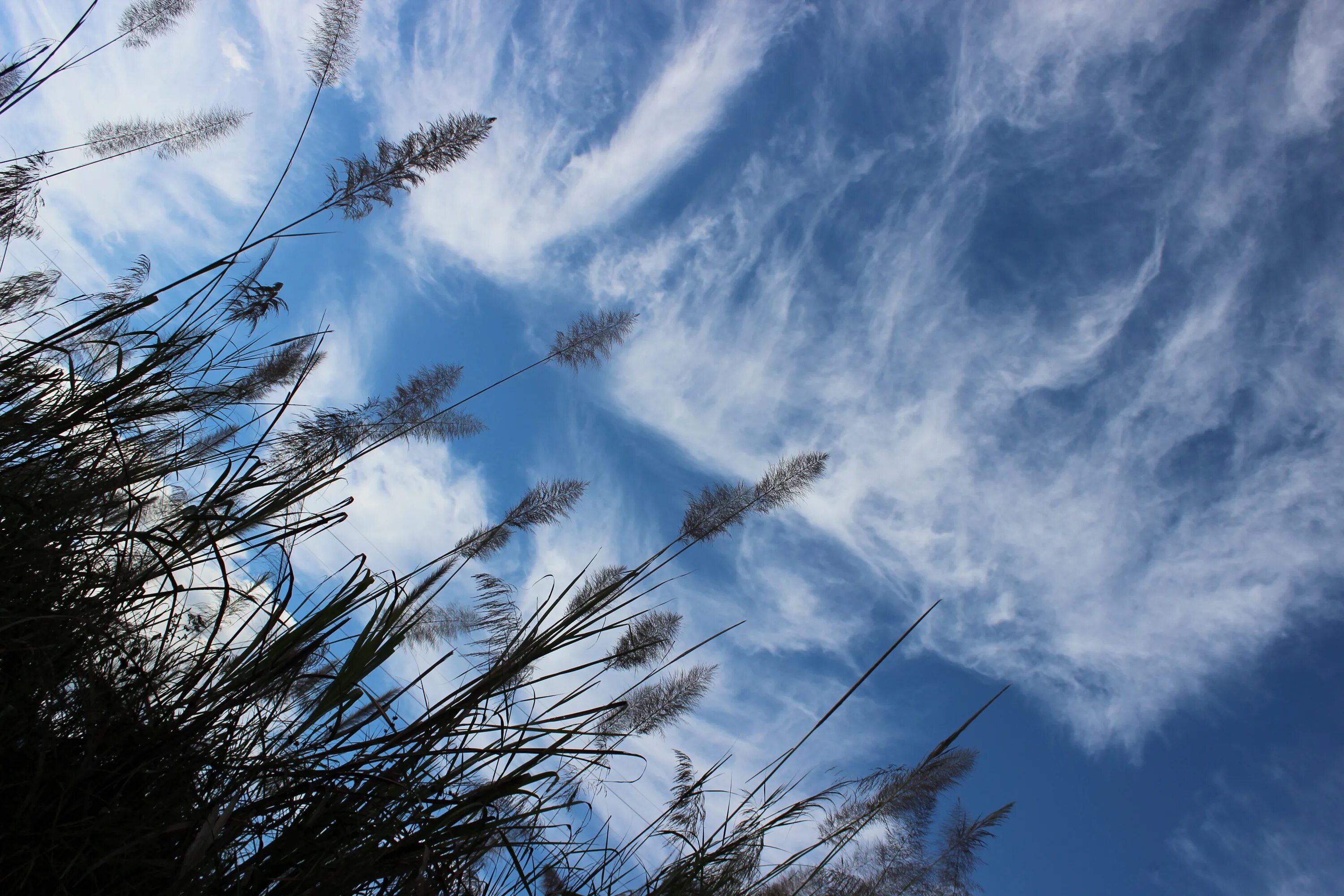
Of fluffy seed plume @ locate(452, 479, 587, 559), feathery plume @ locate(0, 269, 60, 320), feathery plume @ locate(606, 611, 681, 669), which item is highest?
feathery plume @ locate(0, 269, 60, 320)

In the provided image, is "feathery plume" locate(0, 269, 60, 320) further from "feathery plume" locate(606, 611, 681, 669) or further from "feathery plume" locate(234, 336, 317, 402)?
"feathery plume" locate(606, 611, 681, 669)

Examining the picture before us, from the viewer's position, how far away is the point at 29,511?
2.00 feet

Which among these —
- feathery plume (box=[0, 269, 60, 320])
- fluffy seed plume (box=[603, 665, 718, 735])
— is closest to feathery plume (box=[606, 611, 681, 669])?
fluffy seed plume (box=[603, 665, 718, 735])

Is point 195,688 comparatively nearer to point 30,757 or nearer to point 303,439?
point 30,757

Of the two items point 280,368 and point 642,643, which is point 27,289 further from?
point 642,643

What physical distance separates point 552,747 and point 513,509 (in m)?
2.61

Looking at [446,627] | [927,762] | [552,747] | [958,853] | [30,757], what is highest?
[446,627]

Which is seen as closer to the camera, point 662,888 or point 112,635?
point 112,635

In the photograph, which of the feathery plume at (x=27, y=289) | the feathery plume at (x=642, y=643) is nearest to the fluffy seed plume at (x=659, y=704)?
the feathery plume at (x=642, y=643)

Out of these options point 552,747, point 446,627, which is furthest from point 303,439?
point 552,747

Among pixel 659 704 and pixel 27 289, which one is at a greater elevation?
pixel 27 289

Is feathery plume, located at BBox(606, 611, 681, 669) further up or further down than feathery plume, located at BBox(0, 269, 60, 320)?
further down

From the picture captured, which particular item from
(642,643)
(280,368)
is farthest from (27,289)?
(642,643)

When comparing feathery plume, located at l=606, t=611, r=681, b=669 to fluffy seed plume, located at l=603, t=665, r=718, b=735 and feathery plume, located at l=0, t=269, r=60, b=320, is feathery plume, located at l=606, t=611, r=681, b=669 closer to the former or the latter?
fluffy seed plume, located at l=603, t=665, r=718, b=735
